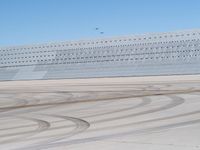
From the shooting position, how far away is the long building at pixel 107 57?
99000 millimetres

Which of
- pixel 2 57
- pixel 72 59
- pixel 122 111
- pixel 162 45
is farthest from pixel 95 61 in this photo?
pixel 122 111

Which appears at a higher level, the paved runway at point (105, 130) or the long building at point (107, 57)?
the paved runway at point (105, 130)

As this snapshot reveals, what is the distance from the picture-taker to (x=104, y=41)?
112 meters

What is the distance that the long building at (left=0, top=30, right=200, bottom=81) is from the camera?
99.0 m

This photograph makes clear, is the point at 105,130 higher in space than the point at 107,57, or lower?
higher

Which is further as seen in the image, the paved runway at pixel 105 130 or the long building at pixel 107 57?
the long building at pixel 107 57

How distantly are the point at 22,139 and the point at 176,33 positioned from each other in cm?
9577

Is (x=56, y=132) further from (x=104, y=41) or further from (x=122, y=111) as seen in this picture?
(x=104, y=41)

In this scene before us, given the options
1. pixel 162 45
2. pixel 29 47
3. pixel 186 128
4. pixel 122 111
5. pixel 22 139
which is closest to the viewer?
pixel 22 139

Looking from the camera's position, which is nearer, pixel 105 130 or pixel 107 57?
pixel 105 130

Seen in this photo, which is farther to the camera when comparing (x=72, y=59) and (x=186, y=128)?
(x=72, y=59)

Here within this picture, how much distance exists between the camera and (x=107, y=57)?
352ft

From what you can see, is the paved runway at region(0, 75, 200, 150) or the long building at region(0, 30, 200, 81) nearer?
the paved runway at region(0, 75, 200, 150)

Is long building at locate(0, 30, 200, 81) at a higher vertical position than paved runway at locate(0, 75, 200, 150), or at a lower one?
lower
